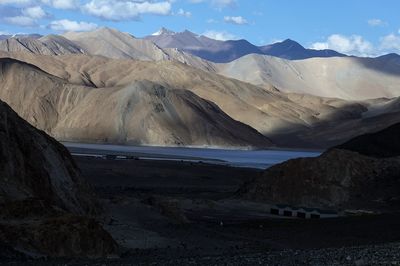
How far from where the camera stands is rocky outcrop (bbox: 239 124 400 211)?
45.7m

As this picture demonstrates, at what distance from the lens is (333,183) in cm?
4719

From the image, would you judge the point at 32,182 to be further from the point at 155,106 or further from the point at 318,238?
the point at 155,106

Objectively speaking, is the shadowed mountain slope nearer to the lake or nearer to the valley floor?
the lake

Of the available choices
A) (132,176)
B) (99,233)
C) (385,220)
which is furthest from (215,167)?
(99,233)

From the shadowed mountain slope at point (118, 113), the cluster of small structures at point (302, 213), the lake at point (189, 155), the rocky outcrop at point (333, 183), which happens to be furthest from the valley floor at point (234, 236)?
the shadowed mountain slope at point (118, 113)

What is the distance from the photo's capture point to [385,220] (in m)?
33.2

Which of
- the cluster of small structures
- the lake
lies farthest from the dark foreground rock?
the lake

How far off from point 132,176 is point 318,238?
4234 centimetres

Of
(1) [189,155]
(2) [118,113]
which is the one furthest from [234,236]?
(2) [118,113]

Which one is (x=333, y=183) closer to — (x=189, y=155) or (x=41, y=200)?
(x=41, y=200)

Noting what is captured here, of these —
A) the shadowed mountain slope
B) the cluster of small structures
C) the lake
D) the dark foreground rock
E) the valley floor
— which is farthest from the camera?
the shadowed mountain slope

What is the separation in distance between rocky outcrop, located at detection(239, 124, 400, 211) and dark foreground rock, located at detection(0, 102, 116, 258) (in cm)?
2034

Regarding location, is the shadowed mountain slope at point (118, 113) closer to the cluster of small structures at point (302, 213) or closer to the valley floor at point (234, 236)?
the valley floor at point (234, 236)

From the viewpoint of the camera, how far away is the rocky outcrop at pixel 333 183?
45.7 metres
